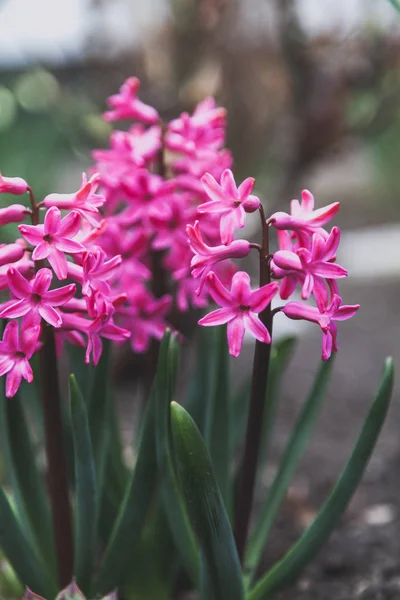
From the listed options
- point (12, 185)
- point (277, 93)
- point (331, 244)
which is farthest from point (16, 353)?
point (277, 93)

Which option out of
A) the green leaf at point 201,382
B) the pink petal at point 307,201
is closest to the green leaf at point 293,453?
the green leaf at point 201,382

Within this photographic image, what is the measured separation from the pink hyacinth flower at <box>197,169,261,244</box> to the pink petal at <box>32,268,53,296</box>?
0.71 feet

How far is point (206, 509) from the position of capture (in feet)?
3.19

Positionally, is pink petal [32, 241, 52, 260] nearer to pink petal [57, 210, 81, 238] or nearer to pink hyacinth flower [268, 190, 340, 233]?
pink petal [57, 210, 81, 238]

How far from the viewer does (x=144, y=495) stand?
1.16 meters

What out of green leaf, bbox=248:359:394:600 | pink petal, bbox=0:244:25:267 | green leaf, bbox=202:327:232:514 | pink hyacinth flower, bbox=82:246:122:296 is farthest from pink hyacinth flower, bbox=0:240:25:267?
green leaf, bbox=248:359:394:600

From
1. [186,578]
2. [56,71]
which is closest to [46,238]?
[186,578]

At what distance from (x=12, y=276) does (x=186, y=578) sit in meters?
0.88

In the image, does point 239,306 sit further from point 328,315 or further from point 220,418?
point 220,418

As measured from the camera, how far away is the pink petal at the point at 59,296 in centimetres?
92

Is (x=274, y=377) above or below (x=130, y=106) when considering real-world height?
below

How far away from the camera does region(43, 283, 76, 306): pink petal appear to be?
92 cm

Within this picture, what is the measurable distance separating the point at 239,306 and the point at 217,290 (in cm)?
4

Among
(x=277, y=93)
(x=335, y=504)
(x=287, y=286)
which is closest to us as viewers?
(x=287, y=286)
